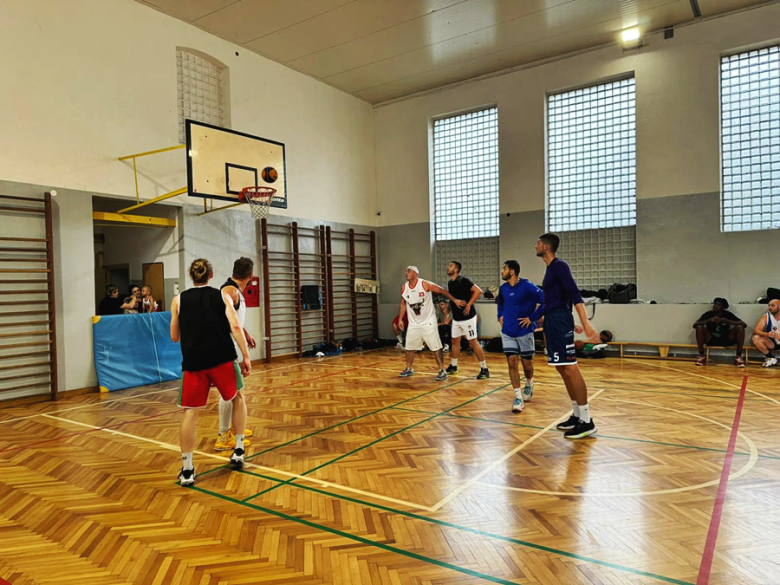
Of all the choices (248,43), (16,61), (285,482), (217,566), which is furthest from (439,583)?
(248,43)

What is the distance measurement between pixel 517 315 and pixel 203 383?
3620mm

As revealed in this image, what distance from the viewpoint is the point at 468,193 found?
42.6 ft

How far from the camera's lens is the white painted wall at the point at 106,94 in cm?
728

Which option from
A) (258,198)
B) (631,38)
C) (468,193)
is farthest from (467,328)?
(631,38)

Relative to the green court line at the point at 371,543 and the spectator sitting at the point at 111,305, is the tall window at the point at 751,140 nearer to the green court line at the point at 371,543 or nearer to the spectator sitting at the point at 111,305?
the green court line at the point at 371,543

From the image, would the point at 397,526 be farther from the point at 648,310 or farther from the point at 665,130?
the point at 665,130

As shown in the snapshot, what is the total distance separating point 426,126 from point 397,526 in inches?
464

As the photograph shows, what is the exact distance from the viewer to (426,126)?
13375 mm

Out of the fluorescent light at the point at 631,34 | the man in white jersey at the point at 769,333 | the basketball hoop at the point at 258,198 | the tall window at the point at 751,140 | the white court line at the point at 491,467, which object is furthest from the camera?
the fluorescent light at the point at 631,34

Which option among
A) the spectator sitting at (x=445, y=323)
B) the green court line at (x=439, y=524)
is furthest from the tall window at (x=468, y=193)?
the green court line at (x=439, y=524)

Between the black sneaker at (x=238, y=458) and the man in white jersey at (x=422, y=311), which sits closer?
the black sneaker at (x=238, y=458)

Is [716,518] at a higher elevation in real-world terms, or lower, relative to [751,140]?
lower

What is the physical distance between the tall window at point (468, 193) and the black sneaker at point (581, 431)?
7.84m

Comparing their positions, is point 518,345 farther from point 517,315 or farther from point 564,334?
point 564,334
